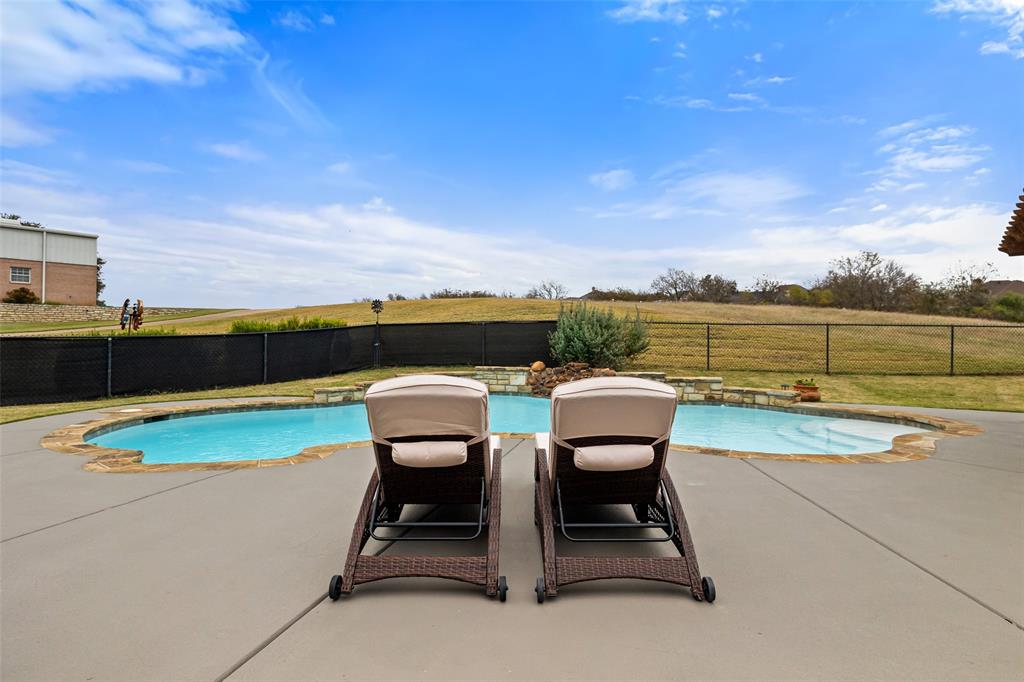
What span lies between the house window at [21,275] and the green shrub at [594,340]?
3545cm

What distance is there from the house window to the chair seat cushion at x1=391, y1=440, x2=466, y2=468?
40419 mm

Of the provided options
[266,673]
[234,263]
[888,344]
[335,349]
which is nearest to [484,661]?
[266,673]

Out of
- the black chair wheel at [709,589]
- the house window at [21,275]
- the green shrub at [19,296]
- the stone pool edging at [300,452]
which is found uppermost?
the house window at [21,275]

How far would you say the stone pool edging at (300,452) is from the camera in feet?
15.4

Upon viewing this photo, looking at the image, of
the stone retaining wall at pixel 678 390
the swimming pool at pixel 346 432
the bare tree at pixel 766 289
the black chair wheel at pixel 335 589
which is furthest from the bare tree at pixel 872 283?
the black chair wheel at pixel 335 589

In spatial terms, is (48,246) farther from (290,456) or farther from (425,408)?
(425,408)

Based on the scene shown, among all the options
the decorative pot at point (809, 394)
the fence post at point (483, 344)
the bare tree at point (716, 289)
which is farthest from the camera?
the bare tree at point (716, 289)

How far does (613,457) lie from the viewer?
2408 millimetres

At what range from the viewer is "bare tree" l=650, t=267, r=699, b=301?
3891cm

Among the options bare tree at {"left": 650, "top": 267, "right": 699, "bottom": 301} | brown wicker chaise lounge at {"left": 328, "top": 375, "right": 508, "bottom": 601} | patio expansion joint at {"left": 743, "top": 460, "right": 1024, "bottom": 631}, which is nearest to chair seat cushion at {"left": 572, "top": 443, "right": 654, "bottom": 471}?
brown wicker chaise lounge at {"left": 328, "top": 375, "right": 508, "bottom": 601}

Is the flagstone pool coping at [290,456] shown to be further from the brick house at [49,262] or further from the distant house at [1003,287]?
the brick house at [49,262]

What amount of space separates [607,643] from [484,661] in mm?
458

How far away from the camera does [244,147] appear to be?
12.7m

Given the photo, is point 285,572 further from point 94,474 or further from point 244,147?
point 244,147
